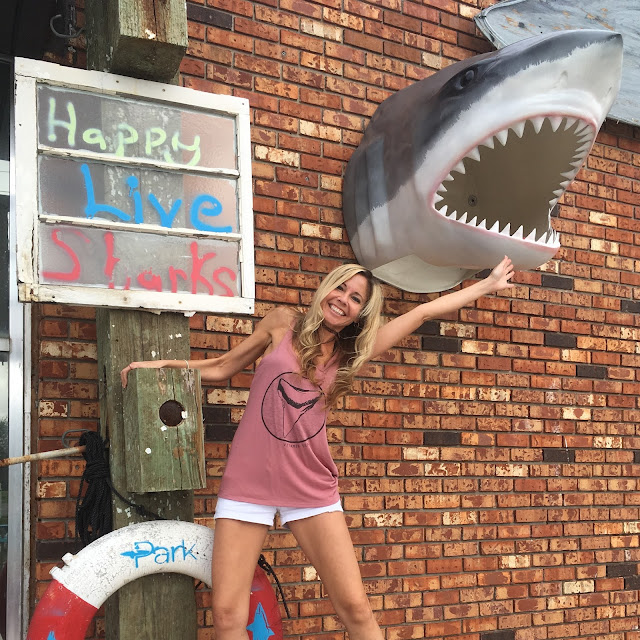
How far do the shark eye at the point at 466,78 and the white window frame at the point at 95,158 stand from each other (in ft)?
3.19

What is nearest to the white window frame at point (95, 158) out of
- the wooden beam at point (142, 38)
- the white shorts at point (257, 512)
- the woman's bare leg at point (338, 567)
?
the wooden beam at point (142, 38)

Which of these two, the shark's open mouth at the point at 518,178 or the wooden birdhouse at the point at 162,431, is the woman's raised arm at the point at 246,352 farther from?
the shark's open mouth at the point at 518,178

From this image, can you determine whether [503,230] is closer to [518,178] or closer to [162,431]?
[518,178]

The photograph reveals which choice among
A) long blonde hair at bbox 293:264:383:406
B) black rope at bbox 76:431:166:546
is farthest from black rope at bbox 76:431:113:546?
long blonde hair at bbox 293:264:383:406

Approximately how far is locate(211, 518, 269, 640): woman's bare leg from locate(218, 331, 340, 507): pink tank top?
0.35 feet

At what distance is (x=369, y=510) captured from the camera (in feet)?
13.0

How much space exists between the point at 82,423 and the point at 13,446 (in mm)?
286

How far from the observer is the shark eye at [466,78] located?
3455 mm

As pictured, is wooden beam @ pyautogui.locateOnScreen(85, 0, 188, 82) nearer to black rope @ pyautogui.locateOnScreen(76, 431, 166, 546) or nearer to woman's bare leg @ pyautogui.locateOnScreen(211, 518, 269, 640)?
black rope @ pyautogui.locateOnScreen(76, 431, 166, 546)

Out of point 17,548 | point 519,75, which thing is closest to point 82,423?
point 17,548

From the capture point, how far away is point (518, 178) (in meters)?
3.79

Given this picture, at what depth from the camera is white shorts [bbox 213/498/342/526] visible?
8.89 ft

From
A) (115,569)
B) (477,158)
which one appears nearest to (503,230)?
(477,158)

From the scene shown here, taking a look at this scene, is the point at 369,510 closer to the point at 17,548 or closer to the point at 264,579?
the point at 264,579
